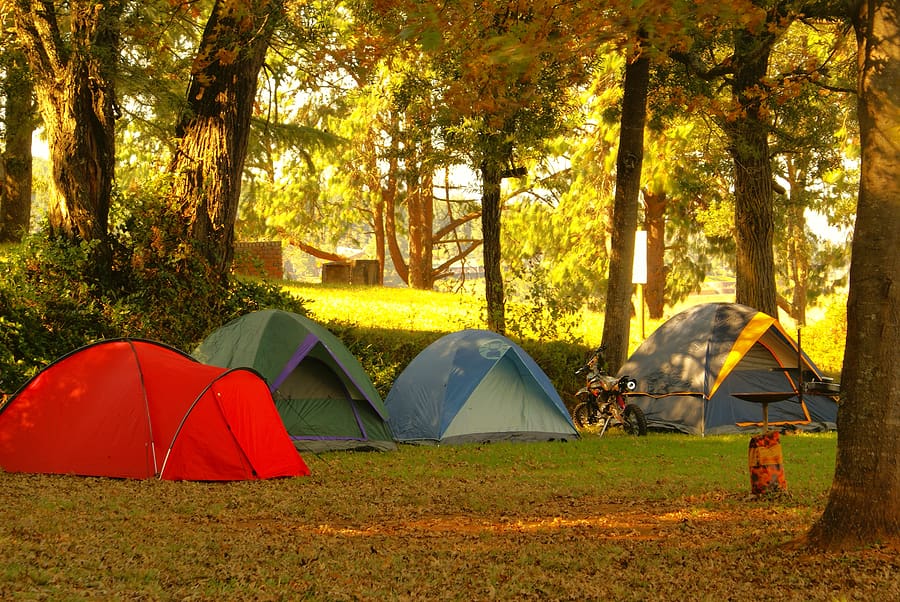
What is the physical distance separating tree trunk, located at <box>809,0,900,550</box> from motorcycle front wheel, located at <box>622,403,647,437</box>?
8204 millimetres

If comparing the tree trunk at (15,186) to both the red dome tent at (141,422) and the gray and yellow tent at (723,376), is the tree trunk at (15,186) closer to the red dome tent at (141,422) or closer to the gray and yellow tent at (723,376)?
the red dome tent at (141,422)

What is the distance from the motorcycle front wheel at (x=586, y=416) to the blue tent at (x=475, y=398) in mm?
880

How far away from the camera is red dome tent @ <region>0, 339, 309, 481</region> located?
32.3ft

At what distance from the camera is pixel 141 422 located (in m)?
9.93

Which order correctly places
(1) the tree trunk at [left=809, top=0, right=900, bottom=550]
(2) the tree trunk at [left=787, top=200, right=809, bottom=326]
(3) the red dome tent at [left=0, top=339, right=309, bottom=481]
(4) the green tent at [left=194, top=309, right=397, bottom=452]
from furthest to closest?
(2) the tree trunk at [left=787, top=200, right=809, bottom=326], (4) the green tent at [left=194, top=309, right=397, bottom=452], (3) the red dome tent at [left=0, top=339, right=309, bottom=481], (1) the tree trunk at [left=809, top=0, right=900, bottom=550]

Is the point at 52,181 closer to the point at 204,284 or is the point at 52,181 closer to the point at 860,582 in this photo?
the point at 204,284

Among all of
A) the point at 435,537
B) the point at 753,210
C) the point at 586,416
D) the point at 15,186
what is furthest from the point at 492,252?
the point at 15,186

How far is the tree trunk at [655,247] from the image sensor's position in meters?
32.2

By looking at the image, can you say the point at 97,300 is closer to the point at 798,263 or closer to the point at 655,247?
the point at 655,247

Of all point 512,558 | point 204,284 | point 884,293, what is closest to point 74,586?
point 512,558

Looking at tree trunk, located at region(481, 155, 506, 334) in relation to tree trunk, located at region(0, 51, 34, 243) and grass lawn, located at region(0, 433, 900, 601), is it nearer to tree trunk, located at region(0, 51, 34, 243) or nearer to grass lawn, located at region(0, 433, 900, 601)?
grass lawn, located at region(0, 433, 900, 601)

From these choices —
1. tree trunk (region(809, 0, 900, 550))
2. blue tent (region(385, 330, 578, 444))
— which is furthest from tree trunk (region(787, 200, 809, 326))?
tree trunk (region(809, 0, 900, 550))

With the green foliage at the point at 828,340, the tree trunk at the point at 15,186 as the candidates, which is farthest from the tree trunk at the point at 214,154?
the green foliage at the point at 828,340

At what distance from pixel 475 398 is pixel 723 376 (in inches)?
149
